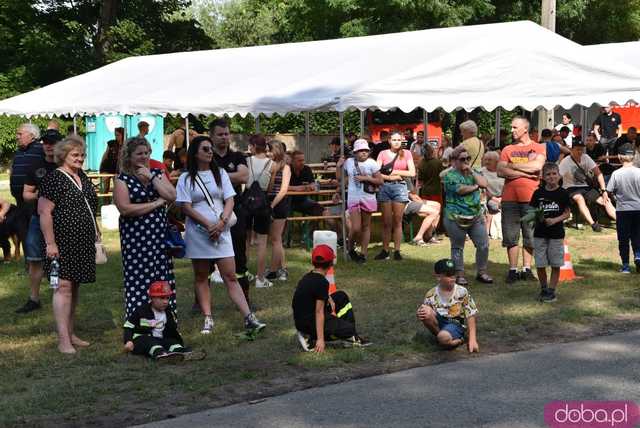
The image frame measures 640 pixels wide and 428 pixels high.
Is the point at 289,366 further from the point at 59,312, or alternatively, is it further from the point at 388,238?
the point at 388,238

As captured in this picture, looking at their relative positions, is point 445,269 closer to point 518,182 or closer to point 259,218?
point 259,218

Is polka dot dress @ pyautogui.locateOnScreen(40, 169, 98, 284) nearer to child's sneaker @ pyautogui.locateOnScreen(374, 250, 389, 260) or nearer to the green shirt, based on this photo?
the green shirt

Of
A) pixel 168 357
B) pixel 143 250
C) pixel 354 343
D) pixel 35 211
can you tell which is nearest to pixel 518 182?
pixel 354 343

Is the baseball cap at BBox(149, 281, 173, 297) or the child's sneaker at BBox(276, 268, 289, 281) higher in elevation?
the baseball cap at BBox(149, 281, 173, 297)

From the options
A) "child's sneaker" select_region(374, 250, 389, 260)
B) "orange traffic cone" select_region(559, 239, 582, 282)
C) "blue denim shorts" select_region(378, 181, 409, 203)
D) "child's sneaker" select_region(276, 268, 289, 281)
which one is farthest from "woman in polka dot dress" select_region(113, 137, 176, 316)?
"blue denim shorts" select_region(378, 181, 409, 203)

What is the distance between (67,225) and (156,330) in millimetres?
1121

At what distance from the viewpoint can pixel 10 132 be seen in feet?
114

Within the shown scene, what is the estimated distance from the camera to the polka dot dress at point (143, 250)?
26.6ft

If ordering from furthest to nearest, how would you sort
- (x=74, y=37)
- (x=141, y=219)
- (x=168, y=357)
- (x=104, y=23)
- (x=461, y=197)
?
(x=104, y=23)
(x=74, y=37)
(x=461, y=197)
(x=141, y=219)
(x=168, y=357)

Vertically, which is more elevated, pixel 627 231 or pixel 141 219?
A: pixel 141 219

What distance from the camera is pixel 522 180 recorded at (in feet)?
36.1

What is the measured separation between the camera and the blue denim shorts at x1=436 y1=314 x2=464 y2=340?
789 cm

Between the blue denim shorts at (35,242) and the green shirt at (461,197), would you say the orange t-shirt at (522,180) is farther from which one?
the blue denim shorts at (35,242)

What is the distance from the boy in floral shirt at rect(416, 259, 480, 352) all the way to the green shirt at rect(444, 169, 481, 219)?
2.92 meters
